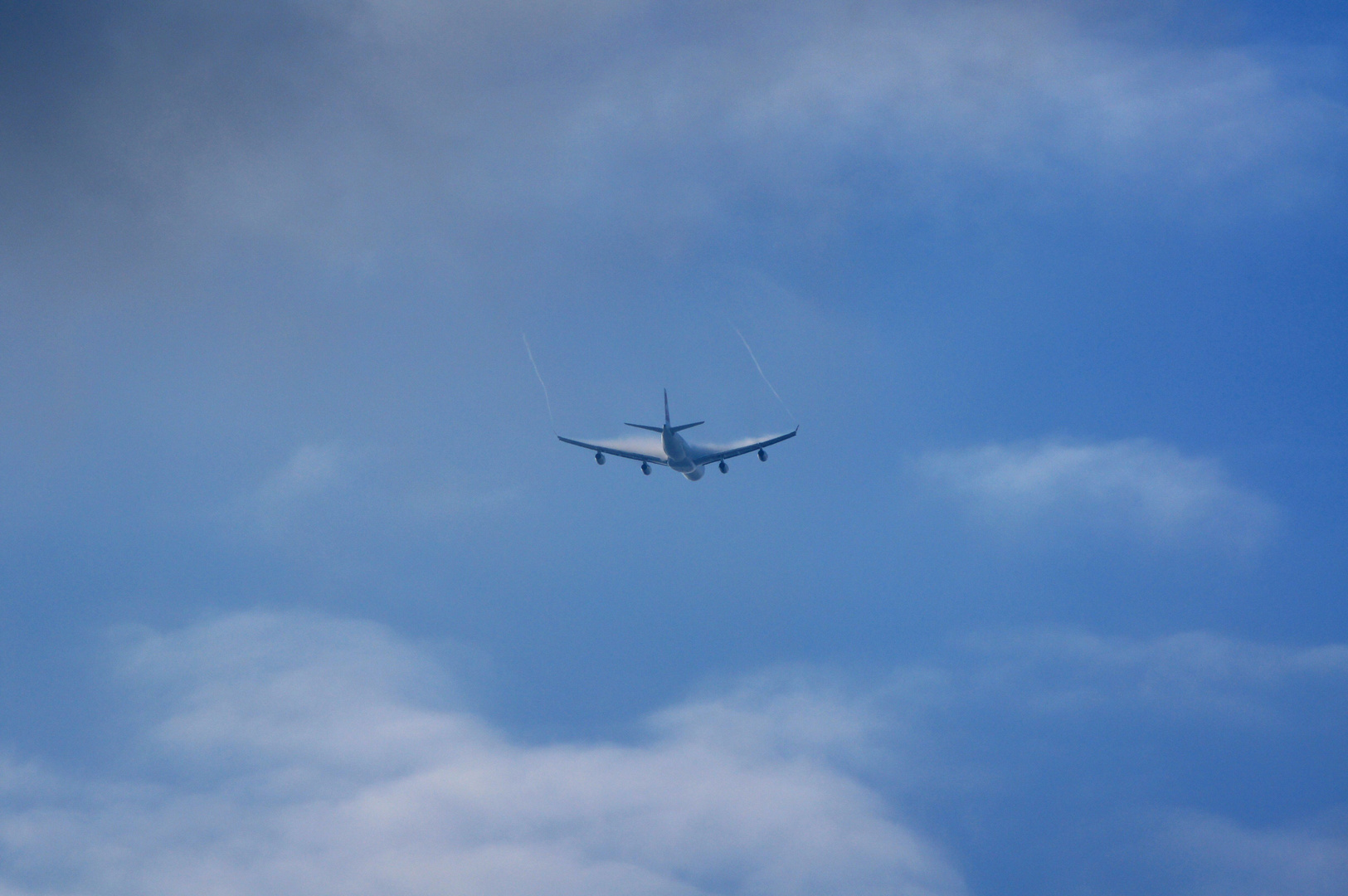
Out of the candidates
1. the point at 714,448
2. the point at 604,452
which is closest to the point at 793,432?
the point at 714,448

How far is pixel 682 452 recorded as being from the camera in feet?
407

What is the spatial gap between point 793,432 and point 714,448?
1175cm

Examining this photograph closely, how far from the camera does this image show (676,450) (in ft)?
406

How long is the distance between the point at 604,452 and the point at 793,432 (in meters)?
25.0

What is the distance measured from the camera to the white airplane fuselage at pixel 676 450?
123m

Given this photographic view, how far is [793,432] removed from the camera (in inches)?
4931

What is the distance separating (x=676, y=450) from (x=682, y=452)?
32.9 inches

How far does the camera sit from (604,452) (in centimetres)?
13188

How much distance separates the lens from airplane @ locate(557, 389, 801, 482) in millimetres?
123312

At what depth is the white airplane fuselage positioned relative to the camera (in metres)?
123

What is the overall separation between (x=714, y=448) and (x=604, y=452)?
14373 mm

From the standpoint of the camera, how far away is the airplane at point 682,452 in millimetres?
123312

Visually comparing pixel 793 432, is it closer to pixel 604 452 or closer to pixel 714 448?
pixel 714 448

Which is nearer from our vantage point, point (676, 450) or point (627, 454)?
point (676, 450)
